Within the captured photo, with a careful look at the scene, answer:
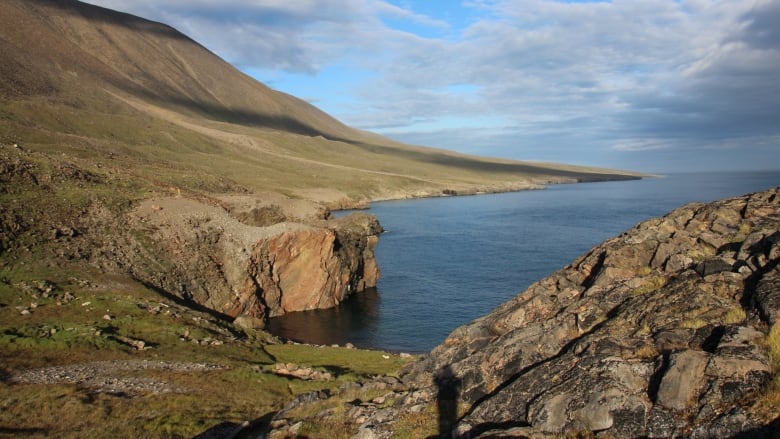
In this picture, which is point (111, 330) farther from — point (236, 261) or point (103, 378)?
point (236, 261)

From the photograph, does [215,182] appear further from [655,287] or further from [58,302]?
[655,287]

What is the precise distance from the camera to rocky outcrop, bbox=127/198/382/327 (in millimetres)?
51250

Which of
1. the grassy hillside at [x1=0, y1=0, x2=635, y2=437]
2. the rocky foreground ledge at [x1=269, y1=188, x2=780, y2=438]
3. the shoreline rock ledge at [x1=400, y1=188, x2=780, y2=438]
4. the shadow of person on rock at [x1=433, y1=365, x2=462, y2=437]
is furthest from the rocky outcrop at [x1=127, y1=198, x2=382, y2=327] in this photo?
the shoreline rock ledge at [x1=400, y1=188, x2=780, y2=438]

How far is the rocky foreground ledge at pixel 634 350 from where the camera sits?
13.0 meters

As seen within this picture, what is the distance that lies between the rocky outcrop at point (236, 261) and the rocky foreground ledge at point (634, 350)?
32.4 metres

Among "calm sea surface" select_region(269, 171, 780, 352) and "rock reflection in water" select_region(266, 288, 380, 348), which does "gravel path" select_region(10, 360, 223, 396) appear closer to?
"rock reflection in water" select_region(266, 288, 380, 348)

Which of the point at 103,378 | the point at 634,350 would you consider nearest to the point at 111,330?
the point at 103,378

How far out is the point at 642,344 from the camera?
617 inches

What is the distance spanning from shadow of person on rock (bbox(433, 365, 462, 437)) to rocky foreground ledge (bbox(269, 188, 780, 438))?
0.06 meters

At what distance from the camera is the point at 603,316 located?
18.9 metres

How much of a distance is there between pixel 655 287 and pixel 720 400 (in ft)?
23.8

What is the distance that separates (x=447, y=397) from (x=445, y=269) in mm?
58816

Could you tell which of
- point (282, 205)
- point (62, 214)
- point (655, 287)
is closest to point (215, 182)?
Result: point (282, 205)

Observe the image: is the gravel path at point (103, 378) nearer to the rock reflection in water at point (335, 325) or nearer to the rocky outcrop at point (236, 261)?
the rocky outcrop at point (236, 261)
